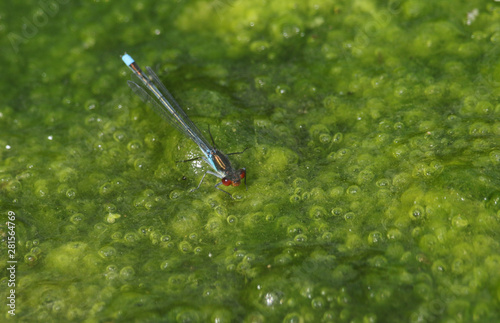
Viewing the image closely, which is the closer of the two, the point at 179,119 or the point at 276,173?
the point at 276,173

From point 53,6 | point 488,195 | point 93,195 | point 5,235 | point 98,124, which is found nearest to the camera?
point 488,195

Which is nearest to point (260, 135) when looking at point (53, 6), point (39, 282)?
point (39, 282)

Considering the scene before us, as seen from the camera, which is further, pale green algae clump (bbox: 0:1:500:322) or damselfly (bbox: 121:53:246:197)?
damselfly (bbox: 121:53:246:197)

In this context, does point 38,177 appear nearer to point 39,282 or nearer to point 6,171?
point 6,171

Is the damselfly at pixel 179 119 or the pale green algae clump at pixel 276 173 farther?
the damselfly at pixel 179 119
